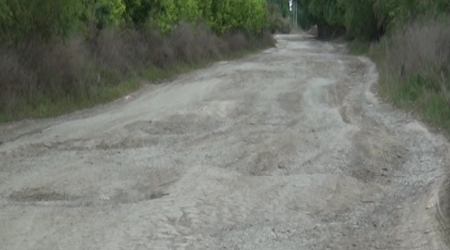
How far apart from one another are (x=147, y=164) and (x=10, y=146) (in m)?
2.88

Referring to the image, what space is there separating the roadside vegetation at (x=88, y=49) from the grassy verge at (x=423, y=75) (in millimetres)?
7042

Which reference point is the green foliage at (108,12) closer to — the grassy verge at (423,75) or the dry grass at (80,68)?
the dry grass at (80,68)

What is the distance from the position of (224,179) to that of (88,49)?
12.9 m

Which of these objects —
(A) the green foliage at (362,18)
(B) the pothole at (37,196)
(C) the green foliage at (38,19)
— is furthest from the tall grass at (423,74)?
(A) the green foliage at (362,18)

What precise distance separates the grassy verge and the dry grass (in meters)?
7.04

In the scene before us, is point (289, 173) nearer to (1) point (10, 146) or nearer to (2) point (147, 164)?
(2) point (147, 164)

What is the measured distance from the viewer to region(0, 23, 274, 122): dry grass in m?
16.2

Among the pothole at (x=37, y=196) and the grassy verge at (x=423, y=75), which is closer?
the pothole at (x=37, y=196)

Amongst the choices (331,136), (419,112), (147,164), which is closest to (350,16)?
(419,112)

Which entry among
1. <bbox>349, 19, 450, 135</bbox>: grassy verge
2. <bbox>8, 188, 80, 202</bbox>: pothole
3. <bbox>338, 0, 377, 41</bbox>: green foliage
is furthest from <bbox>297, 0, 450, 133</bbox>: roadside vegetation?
<bbox>338, 0, 377, 41</bbox>: green foliage

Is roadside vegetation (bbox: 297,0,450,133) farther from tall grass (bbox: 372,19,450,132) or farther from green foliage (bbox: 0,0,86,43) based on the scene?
green foliage (bbox: 0,0,86,43)

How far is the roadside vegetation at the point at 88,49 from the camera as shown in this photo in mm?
16328

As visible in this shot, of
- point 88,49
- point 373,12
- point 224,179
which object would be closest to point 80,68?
point 88,49

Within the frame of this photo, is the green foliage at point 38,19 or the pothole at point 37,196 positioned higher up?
the green foliage at point 38,19
